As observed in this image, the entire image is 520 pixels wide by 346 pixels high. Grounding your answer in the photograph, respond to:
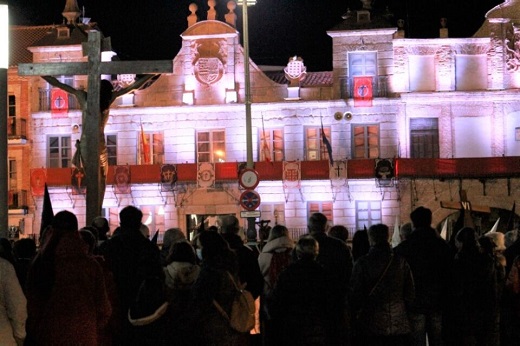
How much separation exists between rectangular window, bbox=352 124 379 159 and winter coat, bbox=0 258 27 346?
30829 mm

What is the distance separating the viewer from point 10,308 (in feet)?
26.1

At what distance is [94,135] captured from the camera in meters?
14.3

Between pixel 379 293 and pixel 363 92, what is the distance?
28443 mm

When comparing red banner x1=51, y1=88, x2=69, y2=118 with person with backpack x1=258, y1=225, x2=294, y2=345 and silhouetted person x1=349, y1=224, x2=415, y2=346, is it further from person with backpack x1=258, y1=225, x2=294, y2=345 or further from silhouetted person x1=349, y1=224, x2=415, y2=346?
silhouetted person x1=349, y1=224, x2=415, y2=346

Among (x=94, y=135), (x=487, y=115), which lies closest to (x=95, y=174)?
(x=94, y=135)

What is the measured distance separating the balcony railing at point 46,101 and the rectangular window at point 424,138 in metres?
14.4

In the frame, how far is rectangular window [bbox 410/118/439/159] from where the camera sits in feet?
124

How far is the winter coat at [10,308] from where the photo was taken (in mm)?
7945

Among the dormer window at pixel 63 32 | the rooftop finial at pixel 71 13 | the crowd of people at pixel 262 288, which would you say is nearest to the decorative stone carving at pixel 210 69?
the dormer window at pixel 63 32

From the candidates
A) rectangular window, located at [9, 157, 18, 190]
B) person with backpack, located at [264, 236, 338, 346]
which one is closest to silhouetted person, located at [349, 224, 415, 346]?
person with backpack, located at [264, 236, 338, 346]

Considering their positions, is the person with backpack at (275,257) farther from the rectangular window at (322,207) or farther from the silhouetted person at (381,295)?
the rectangular window at (322,207)

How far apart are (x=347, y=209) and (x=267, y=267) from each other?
1072 inches

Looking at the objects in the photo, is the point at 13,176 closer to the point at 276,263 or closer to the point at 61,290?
the point at 276,263

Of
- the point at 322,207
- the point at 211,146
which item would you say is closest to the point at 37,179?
the point at 211,146
